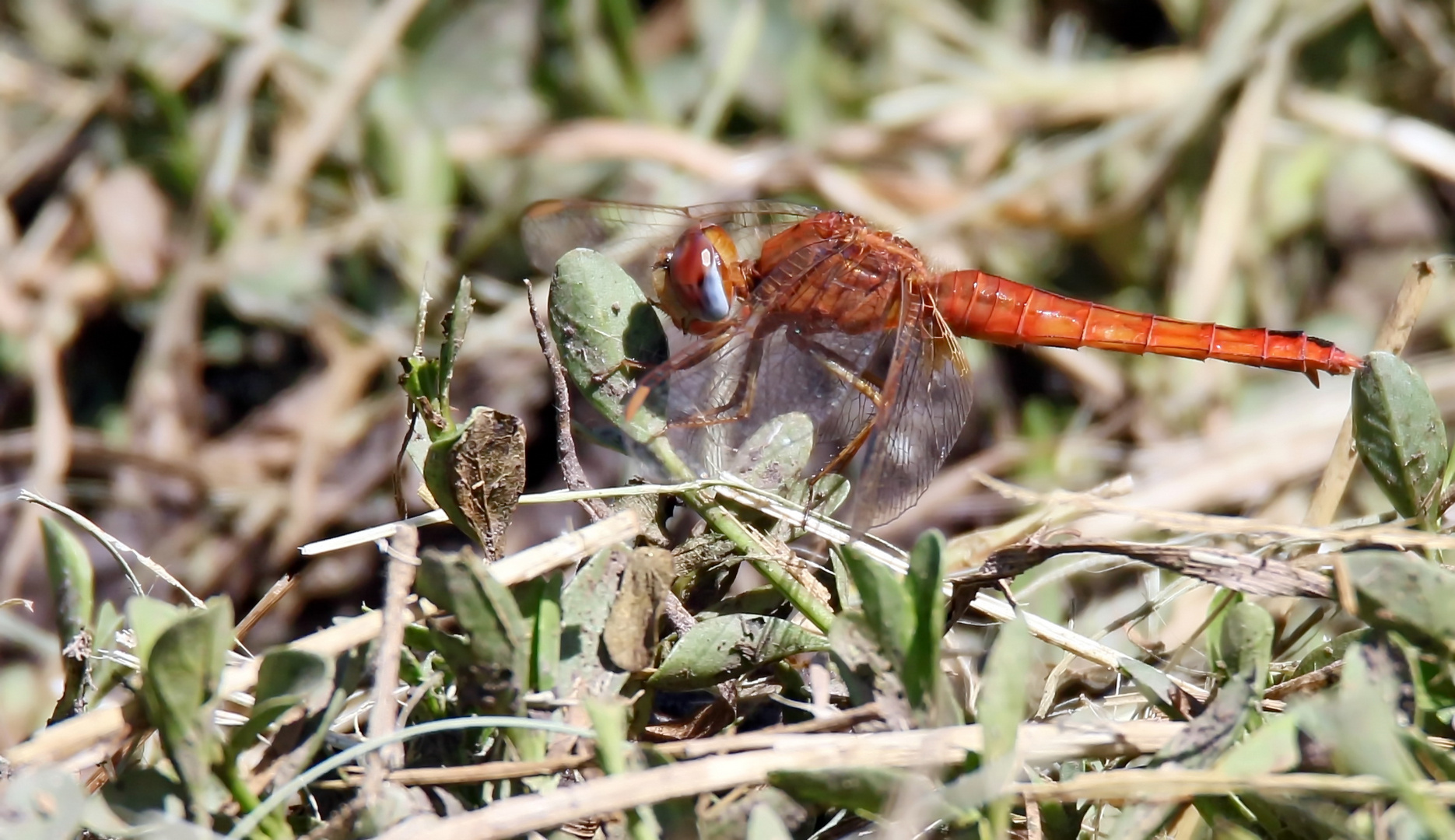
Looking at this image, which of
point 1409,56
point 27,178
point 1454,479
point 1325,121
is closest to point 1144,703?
point 1454,479

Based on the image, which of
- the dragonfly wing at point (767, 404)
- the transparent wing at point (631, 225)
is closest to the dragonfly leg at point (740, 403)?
the dragonfly wing at point (767, 404)

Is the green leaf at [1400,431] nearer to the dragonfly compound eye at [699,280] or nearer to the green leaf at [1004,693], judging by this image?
the green leaf at [1004,693]

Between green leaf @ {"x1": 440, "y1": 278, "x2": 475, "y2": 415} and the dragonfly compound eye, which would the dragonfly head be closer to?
the dragonfly compound eye

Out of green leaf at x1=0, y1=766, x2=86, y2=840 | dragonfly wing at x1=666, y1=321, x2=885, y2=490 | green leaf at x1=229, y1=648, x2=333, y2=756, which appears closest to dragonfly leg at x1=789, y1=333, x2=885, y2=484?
dragonfly wing at x1=666, y1=321, x2=885, y2=490

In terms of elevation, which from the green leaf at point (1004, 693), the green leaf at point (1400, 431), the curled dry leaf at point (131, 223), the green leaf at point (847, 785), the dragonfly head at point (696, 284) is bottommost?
the curled dry leaf at point (131, 223)

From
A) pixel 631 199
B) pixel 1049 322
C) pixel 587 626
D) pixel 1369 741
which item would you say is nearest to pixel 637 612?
pixel 587 626

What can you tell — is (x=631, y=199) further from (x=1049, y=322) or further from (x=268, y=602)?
(x=268, y=602)
